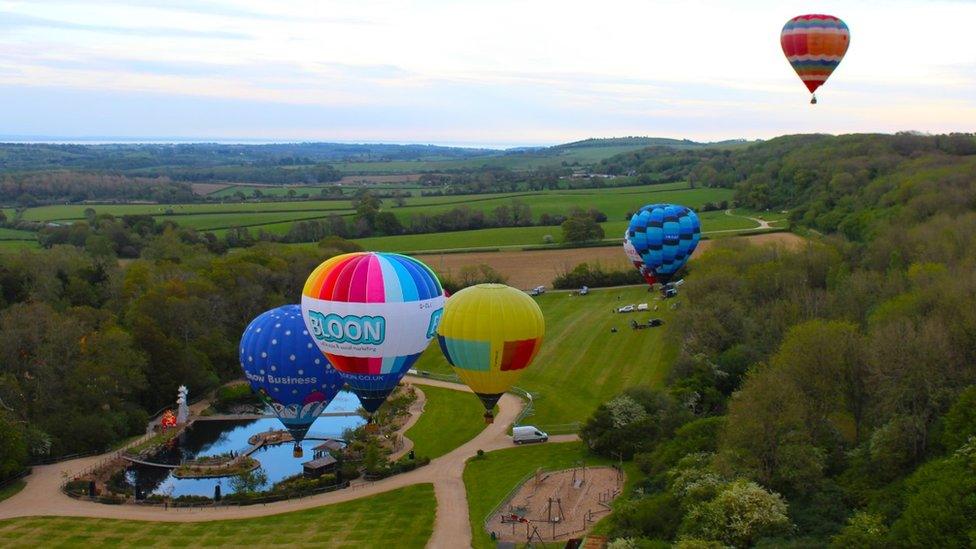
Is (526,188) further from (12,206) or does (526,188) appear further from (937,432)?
(937,432)

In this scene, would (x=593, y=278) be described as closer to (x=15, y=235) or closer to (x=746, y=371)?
(x=746, y=371)

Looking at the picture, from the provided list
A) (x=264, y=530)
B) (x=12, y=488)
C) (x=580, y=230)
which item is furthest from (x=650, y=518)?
(x=580, y=230)

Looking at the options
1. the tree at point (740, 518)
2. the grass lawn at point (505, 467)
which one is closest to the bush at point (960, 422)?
the tree at point (740, 518)

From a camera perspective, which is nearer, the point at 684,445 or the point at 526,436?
the point at 684,445

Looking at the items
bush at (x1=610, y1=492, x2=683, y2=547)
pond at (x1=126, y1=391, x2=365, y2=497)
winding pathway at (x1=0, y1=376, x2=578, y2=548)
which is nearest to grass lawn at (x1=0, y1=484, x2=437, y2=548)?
winding pathway at (x1=0, y1=376, x2=578, y2=548)

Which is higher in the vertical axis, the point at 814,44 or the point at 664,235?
the point at 814,44

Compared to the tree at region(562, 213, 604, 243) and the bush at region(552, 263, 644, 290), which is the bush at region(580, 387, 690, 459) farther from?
the tree at region(562, 213, 604, 243)

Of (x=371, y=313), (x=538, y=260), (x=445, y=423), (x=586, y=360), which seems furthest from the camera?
(x=538, y=260)
